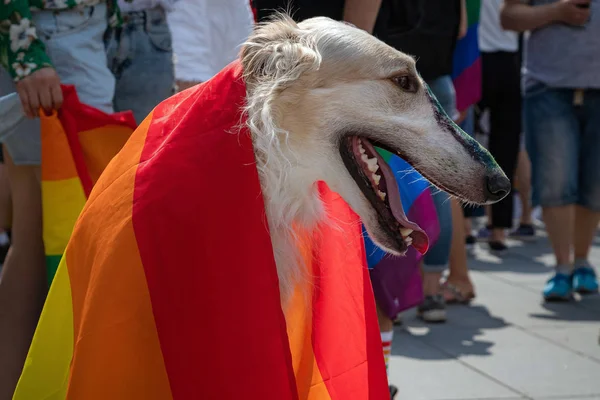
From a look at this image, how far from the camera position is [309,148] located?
2.86 meters

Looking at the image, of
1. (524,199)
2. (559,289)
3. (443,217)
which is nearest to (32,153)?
(443,217)

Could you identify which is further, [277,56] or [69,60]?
[69,60]

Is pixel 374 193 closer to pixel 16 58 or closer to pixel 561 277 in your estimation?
pixel 16 58

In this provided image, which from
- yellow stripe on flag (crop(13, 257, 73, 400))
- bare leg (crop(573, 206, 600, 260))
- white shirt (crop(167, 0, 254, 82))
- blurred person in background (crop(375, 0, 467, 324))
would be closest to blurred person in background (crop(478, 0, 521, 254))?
bare leg (crop(573, 206, 600, 260))

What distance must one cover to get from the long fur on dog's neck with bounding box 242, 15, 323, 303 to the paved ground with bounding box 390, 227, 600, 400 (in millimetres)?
1832

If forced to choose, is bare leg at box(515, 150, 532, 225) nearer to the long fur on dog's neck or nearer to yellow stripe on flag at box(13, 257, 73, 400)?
the long fur on dog's neck

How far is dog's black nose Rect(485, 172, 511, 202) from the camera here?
2.88 metres

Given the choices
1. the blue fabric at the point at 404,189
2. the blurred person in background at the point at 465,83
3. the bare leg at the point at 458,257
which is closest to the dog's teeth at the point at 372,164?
the blue fabric at the point at 404,189

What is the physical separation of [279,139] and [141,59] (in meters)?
1.54

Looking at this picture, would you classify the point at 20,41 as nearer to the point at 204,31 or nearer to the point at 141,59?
the point at 141,59

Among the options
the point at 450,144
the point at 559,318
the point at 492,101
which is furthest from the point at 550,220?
the point at 450,144

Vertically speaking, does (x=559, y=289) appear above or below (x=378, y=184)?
below

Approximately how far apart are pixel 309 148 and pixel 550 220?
14.0 ft

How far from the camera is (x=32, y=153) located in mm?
3730
